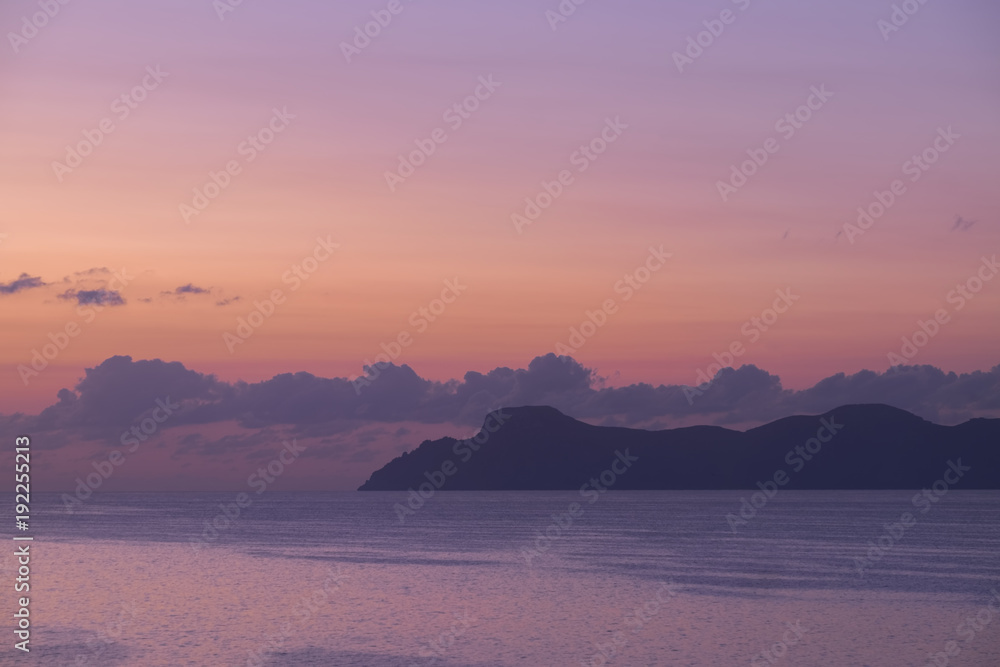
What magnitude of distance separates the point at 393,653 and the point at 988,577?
49458 mm

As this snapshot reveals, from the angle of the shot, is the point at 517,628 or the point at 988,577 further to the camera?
the point at 988,577

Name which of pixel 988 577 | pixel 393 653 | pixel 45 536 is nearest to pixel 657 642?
pixel 393 653

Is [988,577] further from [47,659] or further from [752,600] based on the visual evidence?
[47,659]

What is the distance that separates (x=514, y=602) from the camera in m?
63.3

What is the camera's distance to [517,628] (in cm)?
5406

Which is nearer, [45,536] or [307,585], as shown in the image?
[307,585]

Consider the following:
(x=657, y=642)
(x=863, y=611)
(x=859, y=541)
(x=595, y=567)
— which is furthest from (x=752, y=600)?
(x=859, y=541)

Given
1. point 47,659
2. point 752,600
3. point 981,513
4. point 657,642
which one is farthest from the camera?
point 981,513

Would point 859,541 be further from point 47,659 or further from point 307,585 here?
point 47,659

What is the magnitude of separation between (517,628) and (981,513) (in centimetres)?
16932

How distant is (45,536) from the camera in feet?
412

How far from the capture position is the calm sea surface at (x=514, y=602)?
47219 mm

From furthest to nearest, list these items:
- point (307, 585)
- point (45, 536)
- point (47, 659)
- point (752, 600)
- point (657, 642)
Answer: point (45, 536) → point (307, 585) → point (752, 600) → point (657, 642) → point (47, 659)

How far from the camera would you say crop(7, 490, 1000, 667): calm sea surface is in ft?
155
